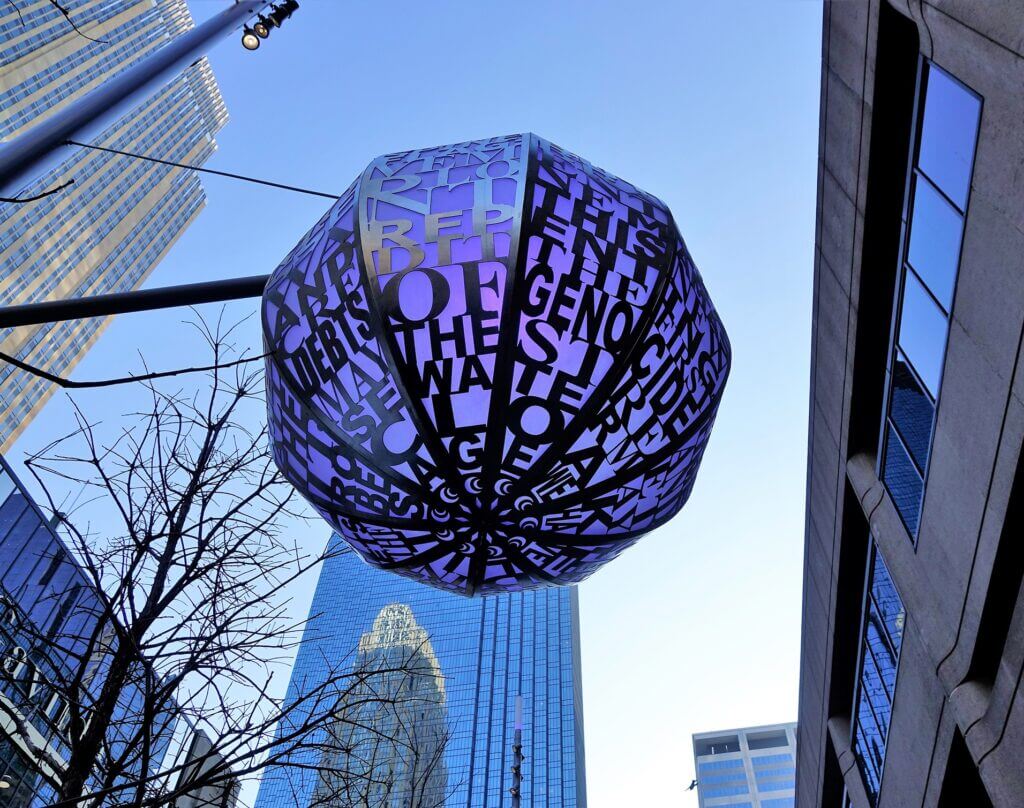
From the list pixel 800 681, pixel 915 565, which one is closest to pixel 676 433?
pixel 915 565

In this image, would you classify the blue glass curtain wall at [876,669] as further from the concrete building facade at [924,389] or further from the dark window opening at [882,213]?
the dark window opening at [882,213]

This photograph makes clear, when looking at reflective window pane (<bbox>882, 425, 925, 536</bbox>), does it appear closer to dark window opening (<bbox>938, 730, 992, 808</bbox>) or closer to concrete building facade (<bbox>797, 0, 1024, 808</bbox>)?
concrete building facade (<bbox>797, 0, 1024, 808</bbox>)

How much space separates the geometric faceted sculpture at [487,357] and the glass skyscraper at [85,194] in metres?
47.1

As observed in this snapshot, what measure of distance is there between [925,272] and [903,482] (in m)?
2.85

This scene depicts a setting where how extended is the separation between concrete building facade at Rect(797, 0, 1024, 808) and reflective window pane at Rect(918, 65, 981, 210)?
0.03 m

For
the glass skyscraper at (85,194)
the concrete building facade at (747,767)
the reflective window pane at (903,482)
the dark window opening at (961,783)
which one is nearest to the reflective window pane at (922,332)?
the reflective window pane at (903,482)

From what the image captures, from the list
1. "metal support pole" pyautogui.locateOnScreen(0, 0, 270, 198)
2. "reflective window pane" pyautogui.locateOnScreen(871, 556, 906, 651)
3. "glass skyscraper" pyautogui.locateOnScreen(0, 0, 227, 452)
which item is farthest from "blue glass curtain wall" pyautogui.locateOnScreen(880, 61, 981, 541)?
"glass skyscraper" pyautogui.locateOnScreen(0, 0, 227, 452)

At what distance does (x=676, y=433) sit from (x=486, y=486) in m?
0.82

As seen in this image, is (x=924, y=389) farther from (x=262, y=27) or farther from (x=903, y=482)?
(x=262, y=27)

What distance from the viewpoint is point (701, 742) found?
107m

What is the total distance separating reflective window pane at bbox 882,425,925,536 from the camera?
856cm

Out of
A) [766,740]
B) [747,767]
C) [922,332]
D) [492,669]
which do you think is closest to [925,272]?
[922,332]

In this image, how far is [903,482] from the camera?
9.02 metres

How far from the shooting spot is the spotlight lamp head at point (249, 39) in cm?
547
